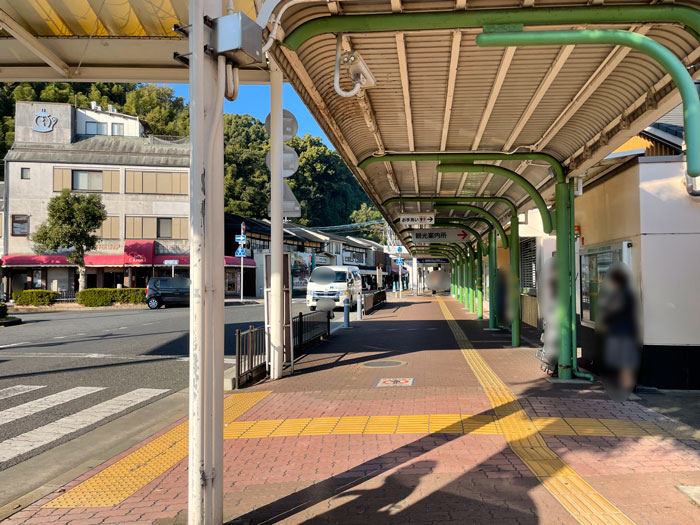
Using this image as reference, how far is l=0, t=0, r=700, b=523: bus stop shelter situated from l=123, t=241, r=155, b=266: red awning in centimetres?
3442

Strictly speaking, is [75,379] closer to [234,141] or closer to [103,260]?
[103,260]

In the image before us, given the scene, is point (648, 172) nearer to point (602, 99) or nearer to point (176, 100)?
point (602, 99)

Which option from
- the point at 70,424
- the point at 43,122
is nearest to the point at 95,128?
the point at 43,122

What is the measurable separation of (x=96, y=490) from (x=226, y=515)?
1.44 meters

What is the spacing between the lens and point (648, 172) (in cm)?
799

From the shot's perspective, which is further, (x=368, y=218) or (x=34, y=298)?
(x=368, y=218)

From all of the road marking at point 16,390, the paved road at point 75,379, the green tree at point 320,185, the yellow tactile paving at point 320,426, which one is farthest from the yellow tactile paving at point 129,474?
the green tree at point 320,185

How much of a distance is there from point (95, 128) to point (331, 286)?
31.1 meters

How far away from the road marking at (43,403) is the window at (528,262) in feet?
46.4

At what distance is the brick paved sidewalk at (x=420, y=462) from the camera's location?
4082mm

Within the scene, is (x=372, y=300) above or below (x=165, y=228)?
below

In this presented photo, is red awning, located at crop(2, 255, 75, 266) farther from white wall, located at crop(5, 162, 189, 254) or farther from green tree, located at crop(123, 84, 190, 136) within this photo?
green tree, located at crop(123, 84, 190, 136)

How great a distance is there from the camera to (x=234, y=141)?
6581cm

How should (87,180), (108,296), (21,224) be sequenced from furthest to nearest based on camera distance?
(87,180) → (21,224) → (108,296)
